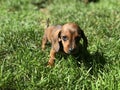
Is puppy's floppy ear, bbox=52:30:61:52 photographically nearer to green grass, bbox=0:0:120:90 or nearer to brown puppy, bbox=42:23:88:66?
brown puppy, bbox=42:23:88:66

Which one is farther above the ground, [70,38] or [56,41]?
[70,38]

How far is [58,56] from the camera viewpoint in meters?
5.51

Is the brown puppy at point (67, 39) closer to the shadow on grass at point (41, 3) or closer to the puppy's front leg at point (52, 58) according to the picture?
the puppy's front leg at point (52, 58)

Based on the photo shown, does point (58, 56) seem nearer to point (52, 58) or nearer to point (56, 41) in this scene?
point (52, 58)

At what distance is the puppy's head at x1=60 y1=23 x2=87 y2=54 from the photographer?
15.7 feet

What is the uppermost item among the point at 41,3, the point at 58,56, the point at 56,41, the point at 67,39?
the point at 67,39

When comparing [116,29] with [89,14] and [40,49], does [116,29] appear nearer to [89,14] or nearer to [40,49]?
[89,14]

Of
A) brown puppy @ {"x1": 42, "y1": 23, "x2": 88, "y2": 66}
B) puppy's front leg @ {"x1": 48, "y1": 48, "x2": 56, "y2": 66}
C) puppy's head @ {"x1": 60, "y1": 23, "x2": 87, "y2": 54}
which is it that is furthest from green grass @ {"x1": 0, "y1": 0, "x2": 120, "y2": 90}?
puppy's head @ {"x1": 60, "y1": 23, "x2": 87, "y2": 54}

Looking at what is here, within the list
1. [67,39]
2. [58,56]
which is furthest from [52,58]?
[67,39]

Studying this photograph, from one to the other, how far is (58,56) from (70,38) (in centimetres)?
77

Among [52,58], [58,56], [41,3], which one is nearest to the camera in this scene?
[52,58]

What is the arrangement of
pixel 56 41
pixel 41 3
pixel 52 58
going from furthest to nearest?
1. pixel 41 3
2. pixel 52 58
3. pixel 56 41

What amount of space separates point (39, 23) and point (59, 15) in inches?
27.7

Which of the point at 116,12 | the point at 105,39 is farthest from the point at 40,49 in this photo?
the point at 116,12
